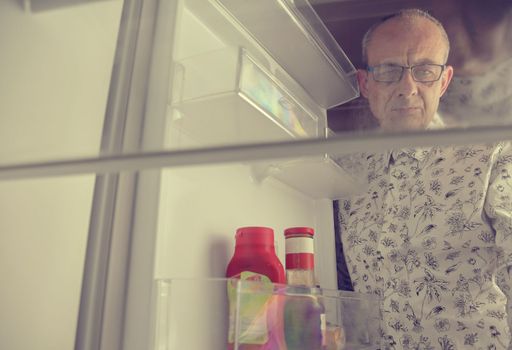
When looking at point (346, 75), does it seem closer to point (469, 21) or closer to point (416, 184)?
point (469, 21)

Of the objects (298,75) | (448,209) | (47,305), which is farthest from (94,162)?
(448,209)

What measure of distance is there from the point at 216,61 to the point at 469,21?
373 millimetres

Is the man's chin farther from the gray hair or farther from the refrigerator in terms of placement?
the gray hair

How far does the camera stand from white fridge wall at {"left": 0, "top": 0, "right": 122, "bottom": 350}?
1.90 feet

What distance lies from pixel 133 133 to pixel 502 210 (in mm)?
847

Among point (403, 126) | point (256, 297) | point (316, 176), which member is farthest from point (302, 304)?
point (403, 126)

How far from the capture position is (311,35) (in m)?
0.74

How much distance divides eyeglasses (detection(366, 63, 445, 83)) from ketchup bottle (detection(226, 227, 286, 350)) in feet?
1.25

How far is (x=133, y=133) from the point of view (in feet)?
2.30

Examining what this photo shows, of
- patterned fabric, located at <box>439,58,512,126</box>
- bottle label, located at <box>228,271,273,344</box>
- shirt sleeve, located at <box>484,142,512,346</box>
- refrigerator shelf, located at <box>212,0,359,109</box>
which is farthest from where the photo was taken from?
shirt sleeve, located at <box>484,142,512,346</box>

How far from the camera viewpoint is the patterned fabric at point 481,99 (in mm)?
418

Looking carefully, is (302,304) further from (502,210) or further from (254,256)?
(502,210)

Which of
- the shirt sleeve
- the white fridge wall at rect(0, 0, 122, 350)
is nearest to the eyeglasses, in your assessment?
the white fridge wall at rect(0, 0, 122, 350)

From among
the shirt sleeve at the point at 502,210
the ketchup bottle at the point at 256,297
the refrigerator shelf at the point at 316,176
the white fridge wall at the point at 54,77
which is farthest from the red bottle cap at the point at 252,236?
the shirt sleeve at the point at 502,210
